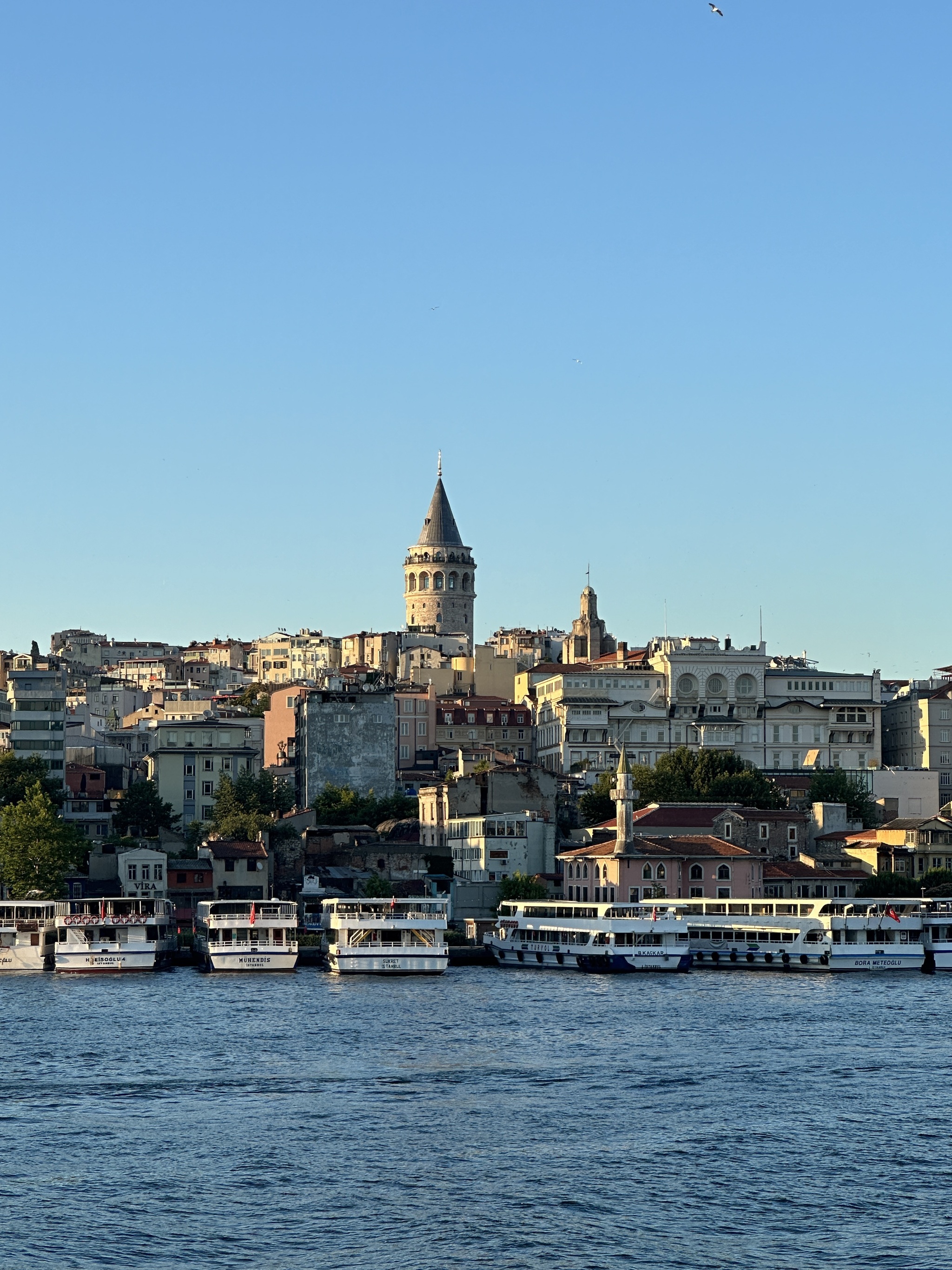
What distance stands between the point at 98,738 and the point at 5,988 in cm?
6357

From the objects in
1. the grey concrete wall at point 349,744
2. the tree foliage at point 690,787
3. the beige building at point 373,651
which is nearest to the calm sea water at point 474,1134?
the tree foliage at point 690,787

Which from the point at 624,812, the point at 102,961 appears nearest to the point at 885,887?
the point at 624,812

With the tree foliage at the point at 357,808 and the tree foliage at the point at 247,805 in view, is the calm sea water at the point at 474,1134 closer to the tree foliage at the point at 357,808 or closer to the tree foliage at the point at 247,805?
the tree foliage at the point at 247,805

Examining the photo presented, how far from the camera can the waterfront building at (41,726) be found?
4168 inches

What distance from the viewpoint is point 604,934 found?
252ft

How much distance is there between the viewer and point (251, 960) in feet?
246

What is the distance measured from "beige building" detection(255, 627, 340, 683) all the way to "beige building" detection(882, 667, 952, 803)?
178 ft

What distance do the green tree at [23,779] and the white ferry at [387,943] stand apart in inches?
974

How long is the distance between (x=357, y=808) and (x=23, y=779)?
16.4 m

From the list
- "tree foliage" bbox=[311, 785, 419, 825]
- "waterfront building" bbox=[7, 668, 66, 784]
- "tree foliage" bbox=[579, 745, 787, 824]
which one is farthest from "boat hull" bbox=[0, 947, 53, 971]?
"tree foliage" bbox=[579, 745, 787, 824]

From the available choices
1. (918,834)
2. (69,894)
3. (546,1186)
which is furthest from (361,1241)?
(918,834)

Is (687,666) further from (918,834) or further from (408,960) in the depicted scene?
(408,960)

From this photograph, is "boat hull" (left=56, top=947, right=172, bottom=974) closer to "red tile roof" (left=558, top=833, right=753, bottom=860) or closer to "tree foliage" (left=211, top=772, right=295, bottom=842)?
"tree foliage" (left=211, top=772, right=295, bottom=842)

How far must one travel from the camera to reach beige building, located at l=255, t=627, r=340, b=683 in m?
→ 181
